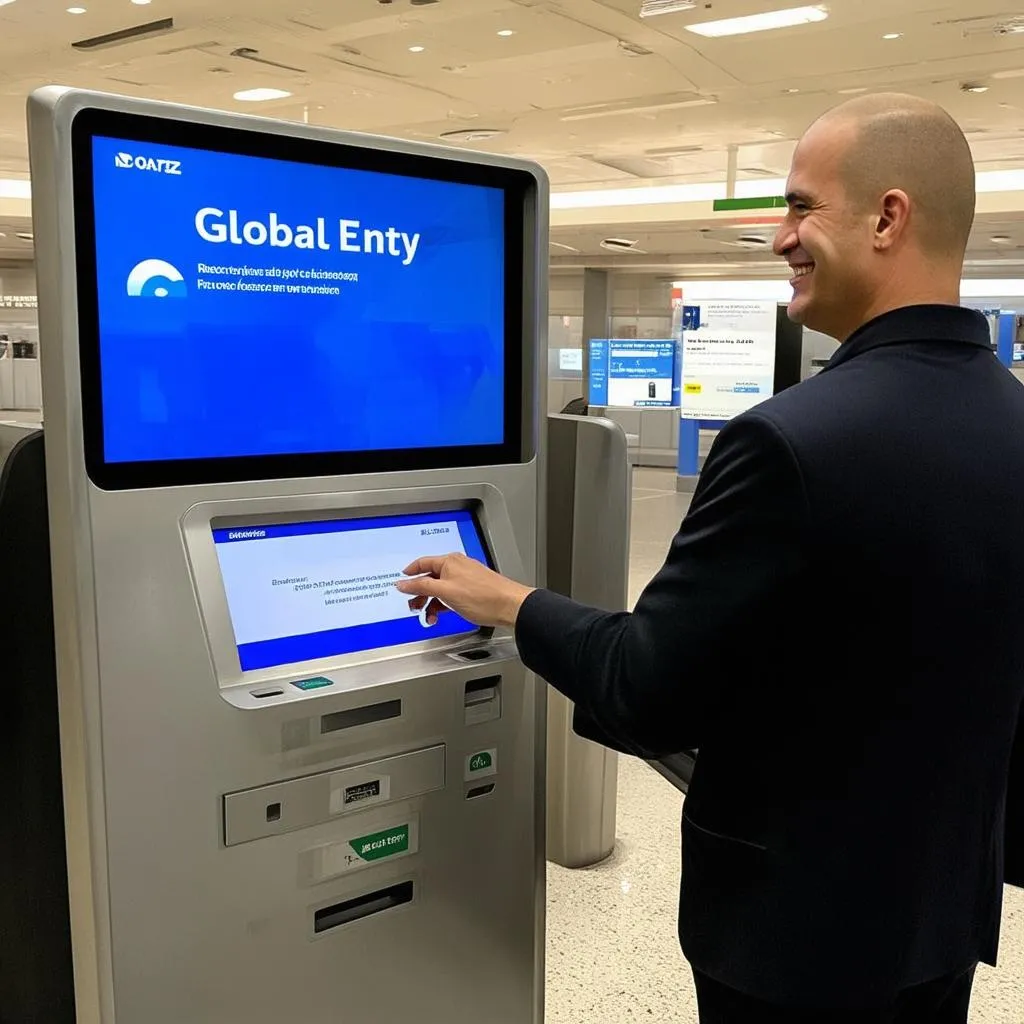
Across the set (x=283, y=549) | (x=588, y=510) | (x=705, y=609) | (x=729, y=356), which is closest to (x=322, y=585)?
(x=283, y=549)

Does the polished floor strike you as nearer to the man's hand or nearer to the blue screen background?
the man's hand

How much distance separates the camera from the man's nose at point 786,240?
129 cm

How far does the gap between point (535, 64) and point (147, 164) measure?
631cm

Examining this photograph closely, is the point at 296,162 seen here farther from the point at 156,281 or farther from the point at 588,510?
the point at 588,510

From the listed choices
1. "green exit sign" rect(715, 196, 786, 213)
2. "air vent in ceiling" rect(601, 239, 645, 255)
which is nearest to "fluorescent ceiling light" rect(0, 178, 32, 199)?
"air vent in ceiling" rect(601, 239, 645, 255)

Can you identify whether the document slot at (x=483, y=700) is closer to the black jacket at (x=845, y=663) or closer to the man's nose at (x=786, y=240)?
the black jacket at (x=845, y=663)

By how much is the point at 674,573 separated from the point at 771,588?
117 mm

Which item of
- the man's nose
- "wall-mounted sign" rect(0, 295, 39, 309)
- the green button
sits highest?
"wall-mounted sign" rect(0, 295, 39, 309)

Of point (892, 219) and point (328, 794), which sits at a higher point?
point (892, 219)

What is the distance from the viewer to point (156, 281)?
131 cm

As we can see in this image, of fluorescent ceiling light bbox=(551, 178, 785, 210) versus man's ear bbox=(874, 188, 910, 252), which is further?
fluorescent ceiling light bbox=(551, 178, 785, 210)

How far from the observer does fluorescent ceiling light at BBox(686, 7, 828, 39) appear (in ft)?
19.1

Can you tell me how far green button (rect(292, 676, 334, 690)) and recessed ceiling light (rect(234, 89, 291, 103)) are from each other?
7.49 metres

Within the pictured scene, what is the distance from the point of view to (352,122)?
9273mm
